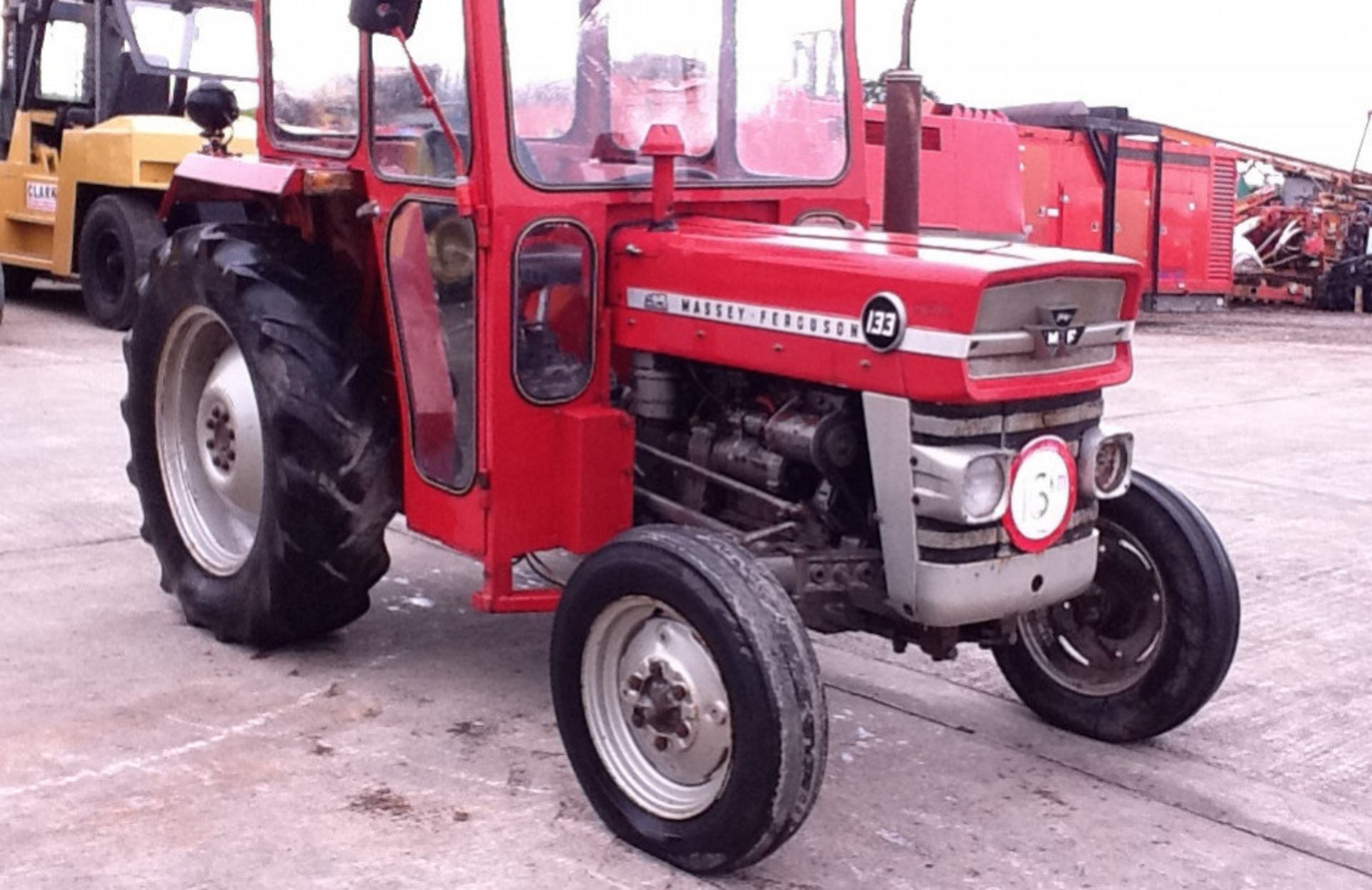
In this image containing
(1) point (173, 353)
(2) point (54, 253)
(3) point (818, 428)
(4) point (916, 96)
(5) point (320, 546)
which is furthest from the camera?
(2) point (54, 253)

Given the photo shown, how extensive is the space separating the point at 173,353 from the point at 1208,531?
10.1 ft

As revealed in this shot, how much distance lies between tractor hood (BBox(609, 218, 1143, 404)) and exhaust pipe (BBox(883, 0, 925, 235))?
104 millimetres

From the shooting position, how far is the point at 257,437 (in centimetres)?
464

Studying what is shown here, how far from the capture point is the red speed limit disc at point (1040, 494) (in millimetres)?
3523

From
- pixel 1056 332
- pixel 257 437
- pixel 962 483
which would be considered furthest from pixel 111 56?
pixel 962 483

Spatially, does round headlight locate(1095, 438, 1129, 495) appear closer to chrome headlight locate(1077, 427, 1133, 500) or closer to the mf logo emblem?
chrome headlight locate(1077, 427, 1133, 500)

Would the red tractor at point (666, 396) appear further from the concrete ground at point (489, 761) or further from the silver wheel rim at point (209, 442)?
the concrete ground at point (489, 761)

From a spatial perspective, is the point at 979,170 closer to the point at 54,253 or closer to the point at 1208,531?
the point at 54,253

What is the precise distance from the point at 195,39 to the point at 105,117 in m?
0.93

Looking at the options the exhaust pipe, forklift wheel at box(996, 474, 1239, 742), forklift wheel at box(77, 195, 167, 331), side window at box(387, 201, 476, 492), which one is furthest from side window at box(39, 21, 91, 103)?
forklift wheel at box(996, 474, 1239, 742)

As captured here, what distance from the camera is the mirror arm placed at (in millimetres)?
3797

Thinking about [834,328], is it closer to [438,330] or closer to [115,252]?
[438,330]

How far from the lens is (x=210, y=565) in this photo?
4.88 metres

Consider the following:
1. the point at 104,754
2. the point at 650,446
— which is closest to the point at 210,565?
the point at 104,754
